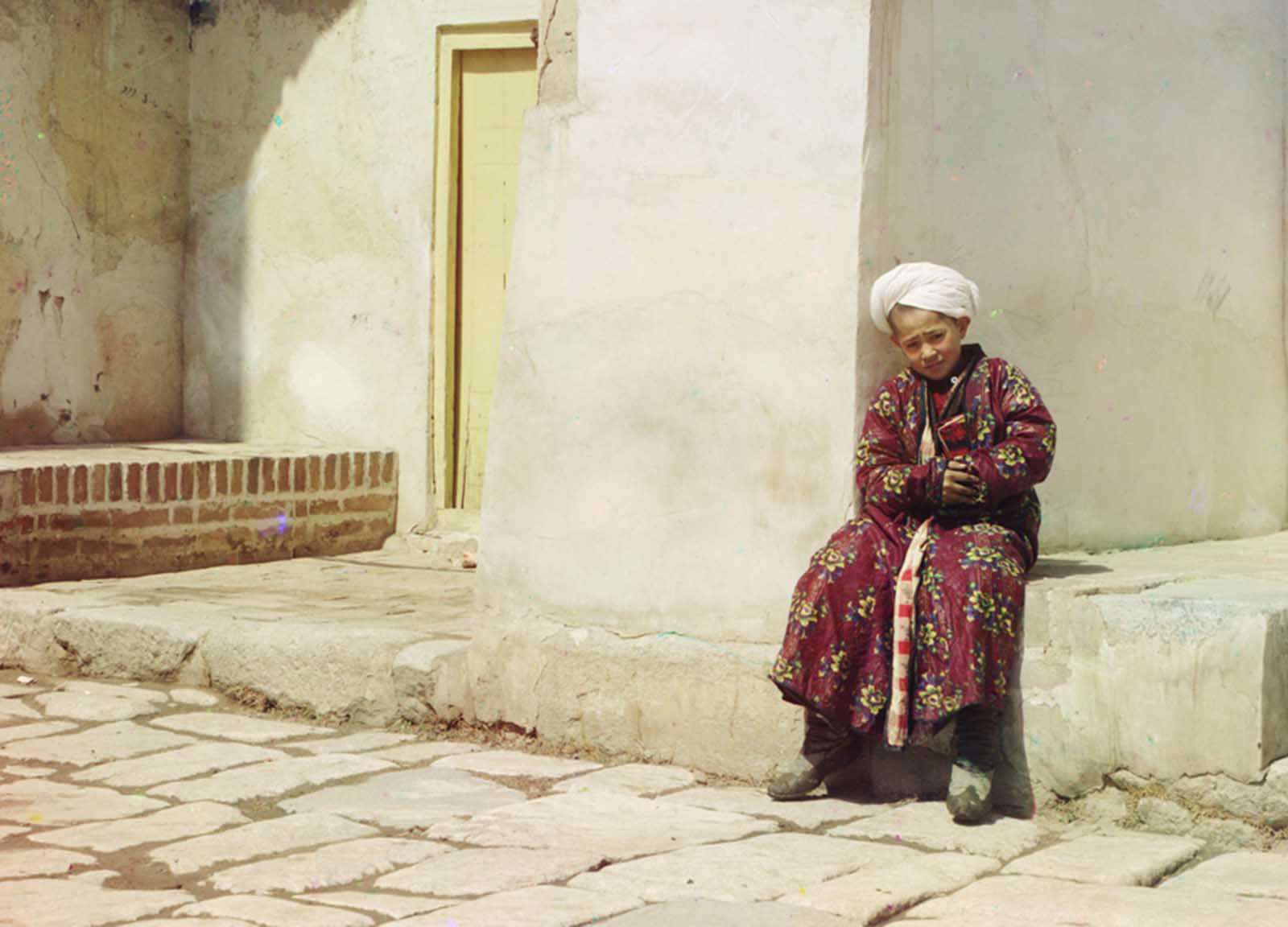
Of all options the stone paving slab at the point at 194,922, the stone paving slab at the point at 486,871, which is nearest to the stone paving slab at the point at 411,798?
the stone paving slab at the point at 486,871

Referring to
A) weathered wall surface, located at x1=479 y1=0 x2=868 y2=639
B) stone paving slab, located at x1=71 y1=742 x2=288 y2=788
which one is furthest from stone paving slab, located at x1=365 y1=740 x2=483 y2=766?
weathered wall surface, located at x1=479 y1=0 x2=868 y2=639

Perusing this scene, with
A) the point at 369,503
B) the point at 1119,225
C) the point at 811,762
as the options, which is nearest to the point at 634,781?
the point at 811,762

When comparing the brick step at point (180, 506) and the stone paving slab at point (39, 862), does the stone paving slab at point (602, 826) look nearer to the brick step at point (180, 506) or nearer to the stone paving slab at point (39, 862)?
the stone paving slab at point (39, 862)

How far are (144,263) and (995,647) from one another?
5577 mm

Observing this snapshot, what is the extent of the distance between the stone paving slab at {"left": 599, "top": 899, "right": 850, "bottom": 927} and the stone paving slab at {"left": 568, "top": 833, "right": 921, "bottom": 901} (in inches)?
2.3

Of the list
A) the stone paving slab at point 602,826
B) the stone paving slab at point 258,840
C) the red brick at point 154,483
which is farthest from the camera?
the red brick at point 154,483

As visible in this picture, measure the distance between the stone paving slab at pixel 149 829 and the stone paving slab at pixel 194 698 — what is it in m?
1.34

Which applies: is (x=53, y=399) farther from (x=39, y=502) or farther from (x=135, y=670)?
(x=135, y=670)

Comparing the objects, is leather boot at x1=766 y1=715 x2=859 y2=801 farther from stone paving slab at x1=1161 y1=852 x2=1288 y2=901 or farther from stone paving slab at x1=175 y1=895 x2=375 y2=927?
stone paving slab at x1=175 y1=895 x2=375 y2=927

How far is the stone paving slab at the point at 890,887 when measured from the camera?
3.43 m

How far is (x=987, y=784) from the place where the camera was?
13.7 ft

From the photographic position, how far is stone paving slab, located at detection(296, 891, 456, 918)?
3.44 m

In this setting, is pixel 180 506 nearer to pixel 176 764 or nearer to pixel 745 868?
pixel 176 764

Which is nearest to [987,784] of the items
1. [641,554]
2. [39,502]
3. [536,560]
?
[641,554]
